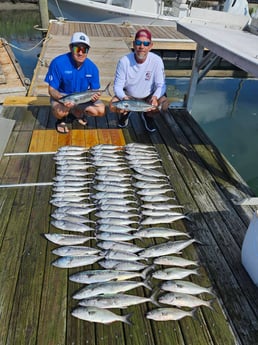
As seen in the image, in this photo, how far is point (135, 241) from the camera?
2.99m

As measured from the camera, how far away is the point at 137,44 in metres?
4.44

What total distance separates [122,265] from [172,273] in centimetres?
44

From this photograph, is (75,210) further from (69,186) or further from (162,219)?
(162,219)

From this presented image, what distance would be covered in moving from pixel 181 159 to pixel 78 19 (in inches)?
625

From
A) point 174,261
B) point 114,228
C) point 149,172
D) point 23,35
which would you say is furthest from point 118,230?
point 23,35

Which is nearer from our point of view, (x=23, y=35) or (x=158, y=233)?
(x=158, y=233)

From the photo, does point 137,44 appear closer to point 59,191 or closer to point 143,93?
point 143,93

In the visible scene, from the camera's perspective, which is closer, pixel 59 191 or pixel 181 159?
pixel 59 191

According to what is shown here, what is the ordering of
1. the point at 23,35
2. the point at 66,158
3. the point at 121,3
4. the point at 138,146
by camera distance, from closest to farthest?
1. the point at 66,158
2. the point at 138,146
3. the point at 121,3
4. the point at 23,35

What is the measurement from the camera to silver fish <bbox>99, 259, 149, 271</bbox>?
262cm

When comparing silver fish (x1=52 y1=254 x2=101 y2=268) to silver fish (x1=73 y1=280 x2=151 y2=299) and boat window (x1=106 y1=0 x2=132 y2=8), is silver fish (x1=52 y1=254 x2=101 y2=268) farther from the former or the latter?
boat window (x1=106 y1=0 x2=132 y2=8)

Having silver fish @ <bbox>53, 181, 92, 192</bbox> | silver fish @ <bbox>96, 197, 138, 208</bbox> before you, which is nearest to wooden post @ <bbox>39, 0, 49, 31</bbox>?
silver fish @ <bbox>53, 181, 92, 192</bbox>

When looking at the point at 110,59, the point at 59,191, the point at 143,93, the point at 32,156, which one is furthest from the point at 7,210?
the point at 110,59

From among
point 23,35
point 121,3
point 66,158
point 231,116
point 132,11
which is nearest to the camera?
point 66,158
